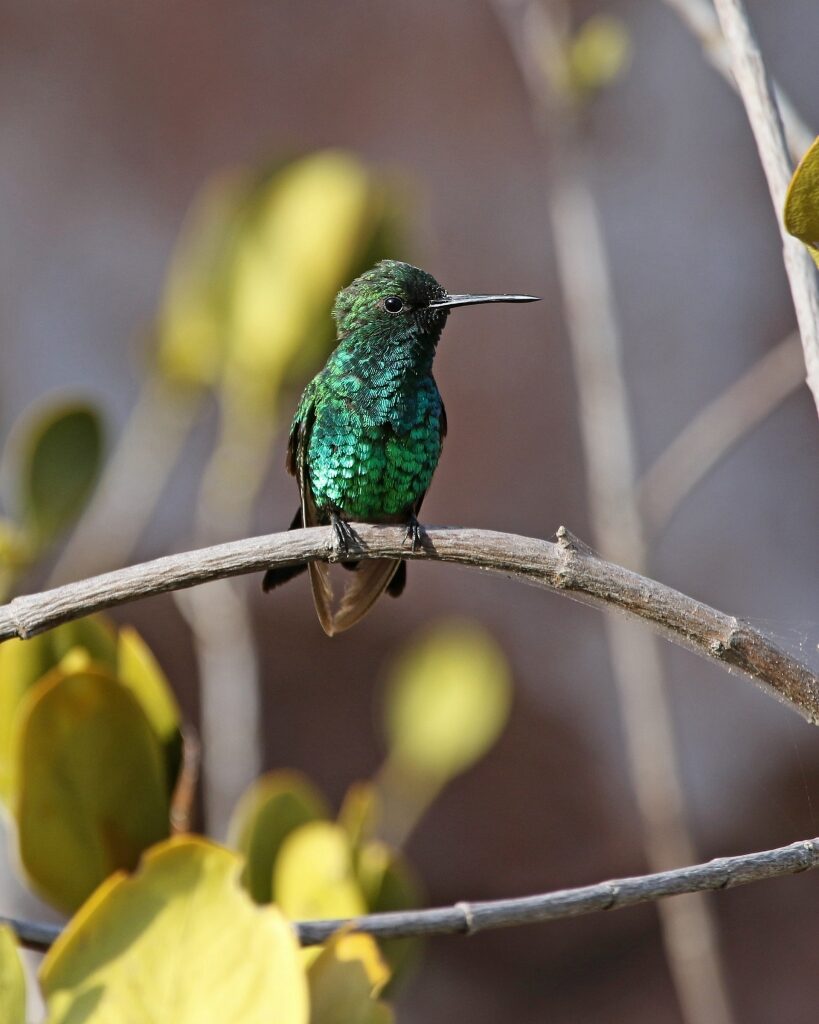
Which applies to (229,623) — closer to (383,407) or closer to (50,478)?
(383,407)

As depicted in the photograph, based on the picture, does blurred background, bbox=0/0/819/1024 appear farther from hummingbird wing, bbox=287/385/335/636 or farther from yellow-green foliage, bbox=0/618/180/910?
yellow-green foliage, bbox=0/618/180/910

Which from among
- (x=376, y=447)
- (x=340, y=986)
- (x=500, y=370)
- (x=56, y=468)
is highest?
(x=500, y=370)

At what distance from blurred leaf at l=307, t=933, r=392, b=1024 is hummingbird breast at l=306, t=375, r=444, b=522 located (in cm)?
108

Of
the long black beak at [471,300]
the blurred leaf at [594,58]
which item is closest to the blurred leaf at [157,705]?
the long black beak at [471,300]

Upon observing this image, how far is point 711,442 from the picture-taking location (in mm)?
2371

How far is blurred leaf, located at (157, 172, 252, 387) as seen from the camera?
2.21m

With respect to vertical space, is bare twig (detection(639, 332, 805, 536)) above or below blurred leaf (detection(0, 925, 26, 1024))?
above

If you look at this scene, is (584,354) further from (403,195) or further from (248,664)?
(248,664)

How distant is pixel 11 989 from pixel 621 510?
1512 millimetres

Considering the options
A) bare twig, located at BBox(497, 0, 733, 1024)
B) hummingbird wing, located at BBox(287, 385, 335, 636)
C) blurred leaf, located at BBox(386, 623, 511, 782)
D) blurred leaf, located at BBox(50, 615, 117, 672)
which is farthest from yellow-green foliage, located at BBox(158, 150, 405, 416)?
blurred leaf, located at BBox(50, 615, 117, 672)

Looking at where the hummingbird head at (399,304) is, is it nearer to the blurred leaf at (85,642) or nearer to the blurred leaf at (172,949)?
the blurred leaf at (85,642)

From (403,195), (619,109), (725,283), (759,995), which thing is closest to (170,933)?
(403,195)

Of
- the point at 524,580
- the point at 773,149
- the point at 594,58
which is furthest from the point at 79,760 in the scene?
the point at 594,58

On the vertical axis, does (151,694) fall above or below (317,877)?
above
